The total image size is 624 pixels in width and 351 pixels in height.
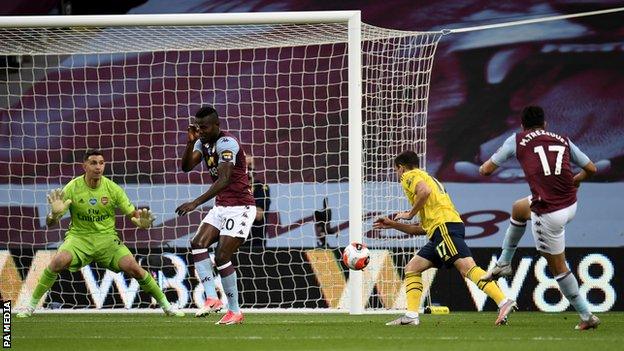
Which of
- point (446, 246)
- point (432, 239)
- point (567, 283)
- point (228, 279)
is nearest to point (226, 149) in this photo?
point (228, 279)

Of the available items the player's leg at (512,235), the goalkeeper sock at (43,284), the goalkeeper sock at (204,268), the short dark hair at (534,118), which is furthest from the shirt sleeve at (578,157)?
the goalkeeper sock at (43,284)

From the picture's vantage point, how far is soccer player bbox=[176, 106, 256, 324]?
1084cm

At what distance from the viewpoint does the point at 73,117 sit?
1683 centimetres

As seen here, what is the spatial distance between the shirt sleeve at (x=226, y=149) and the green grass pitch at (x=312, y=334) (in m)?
1.45

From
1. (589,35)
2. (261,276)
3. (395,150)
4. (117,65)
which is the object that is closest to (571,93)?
(589,35)

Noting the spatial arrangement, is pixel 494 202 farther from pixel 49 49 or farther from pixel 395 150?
pixel 49 49

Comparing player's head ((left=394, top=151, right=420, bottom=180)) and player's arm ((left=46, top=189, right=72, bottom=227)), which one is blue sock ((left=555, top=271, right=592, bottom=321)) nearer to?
player's head ((left=394, top=151, right=420, bottom=180))

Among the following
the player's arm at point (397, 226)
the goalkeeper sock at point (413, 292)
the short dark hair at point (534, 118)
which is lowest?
the goalkeeper sock at point (413, 292)

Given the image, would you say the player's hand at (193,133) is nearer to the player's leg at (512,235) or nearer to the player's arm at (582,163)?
→ the player's leg at (512,235)

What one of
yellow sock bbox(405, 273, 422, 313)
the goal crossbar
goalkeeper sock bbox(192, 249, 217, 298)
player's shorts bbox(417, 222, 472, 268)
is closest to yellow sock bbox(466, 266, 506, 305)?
player's shorts bbox(417, 222, 472, 268)

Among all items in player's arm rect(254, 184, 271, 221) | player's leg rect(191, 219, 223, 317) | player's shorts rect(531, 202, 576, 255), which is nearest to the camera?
player's shorts rect(531, 202, 576, 255)

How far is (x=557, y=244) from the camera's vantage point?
977cm

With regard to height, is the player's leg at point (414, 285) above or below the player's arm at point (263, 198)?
below

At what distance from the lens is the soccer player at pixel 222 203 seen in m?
10.8
